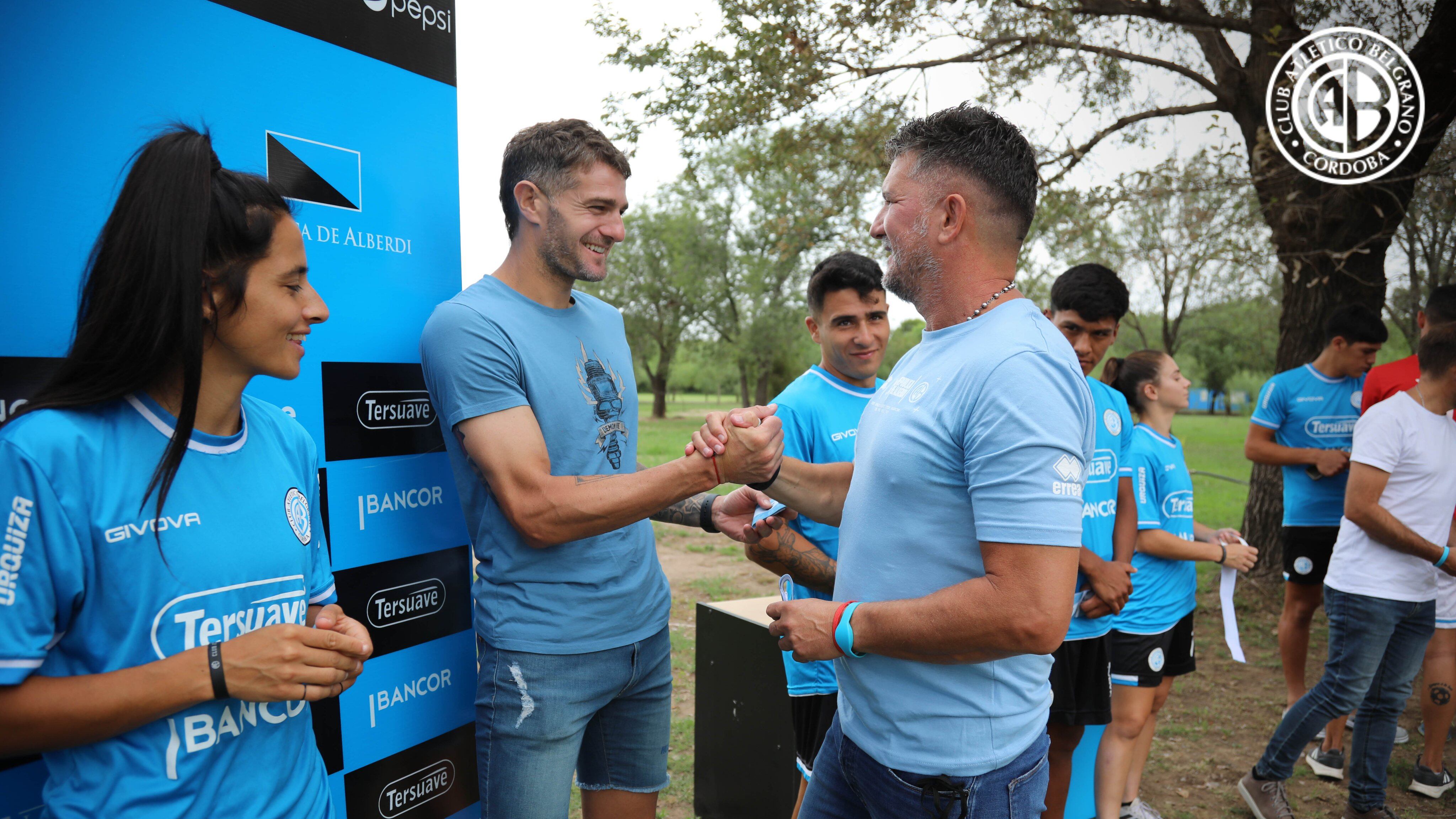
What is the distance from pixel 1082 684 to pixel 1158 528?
0.91 meters

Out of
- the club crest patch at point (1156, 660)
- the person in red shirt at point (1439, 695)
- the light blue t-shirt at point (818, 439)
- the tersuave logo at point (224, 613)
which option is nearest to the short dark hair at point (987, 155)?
A: the light blue t-shirt at point (818, 439)

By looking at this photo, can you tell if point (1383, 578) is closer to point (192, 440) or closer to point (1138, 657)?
point (1138, 657)

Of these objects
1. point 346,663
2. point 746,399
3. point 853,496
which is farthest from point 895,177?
point 746,399

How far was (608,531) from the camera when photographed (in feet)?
7.45

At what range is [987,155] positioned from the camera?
Result: 1888 mm

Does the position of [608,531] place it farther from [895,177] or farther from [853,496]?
[895,177]

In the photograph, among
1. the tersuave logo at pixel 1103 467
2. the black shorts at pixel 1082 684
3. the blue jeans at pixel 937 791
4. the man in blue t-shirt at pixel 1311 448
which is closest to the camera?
the blue jeans at pixel 937 791

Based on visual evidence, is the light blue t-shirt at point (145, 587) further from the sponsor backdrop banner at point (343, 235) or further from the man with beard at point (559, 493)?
the man with beard at point (559, 493)

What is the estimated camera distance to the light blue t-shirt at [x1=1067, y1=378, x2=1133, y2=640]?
3.28 meters

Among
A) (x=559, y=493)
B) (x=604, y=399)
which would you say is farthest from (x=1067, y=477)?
(x=604, y=399)

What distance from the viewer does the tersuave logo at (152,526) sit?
1.39m

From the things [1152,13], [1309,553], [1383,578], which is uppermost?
[1152,13]

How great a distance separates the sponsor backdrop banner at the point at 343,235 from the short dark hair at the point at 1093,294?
262cm

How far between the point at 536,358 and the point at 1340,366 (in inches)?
214
